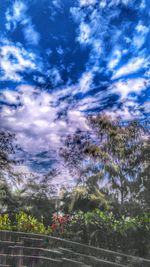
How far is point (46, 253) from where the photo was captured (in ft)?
19.8

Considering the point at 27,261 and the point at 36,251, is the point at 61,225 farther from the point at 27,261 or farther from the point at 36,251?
the point at 27,261

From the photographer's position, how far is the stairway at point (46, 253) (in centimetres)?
501

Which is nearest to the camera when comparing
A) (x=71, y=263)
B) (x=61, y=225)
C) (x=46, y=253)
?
(x=71, y=263)

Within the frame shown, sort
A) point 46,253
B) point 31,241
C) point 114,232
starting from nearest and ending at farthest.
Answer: point 114,232, point 46,253, point 31,241

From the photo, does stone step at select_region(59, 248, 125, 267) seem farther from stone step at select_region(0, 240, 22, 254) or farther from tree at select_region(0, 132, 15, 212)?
tree at select_region(0, 132, 15, 212)

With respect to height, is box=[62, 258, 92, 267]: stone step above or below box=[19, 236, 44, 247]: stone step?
below

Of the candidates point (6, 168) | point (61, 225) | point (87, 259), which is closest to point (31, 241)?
point (61, 225)

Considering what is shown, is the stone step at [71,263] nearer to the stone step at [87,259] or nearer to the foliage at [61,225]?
the stone step at [87,259]

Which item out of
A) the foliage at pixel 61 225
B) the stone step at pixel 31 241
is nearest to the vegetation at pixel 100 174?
the foliage at pixel 61 225

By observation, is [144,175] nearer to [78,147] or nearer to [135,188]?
[135,188]

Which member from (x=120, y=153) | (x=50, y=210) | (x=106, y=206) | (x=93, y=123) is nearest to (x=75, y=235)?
(x=106, y=206)

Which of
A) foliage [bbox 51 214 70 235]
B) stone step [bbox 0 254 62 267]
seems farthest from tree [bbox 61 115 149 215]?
stone step [bbox 0 254 62 267]

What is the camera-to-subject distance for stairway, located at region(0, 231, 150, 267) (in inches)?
197

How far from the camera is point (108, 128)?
38.8 feet
